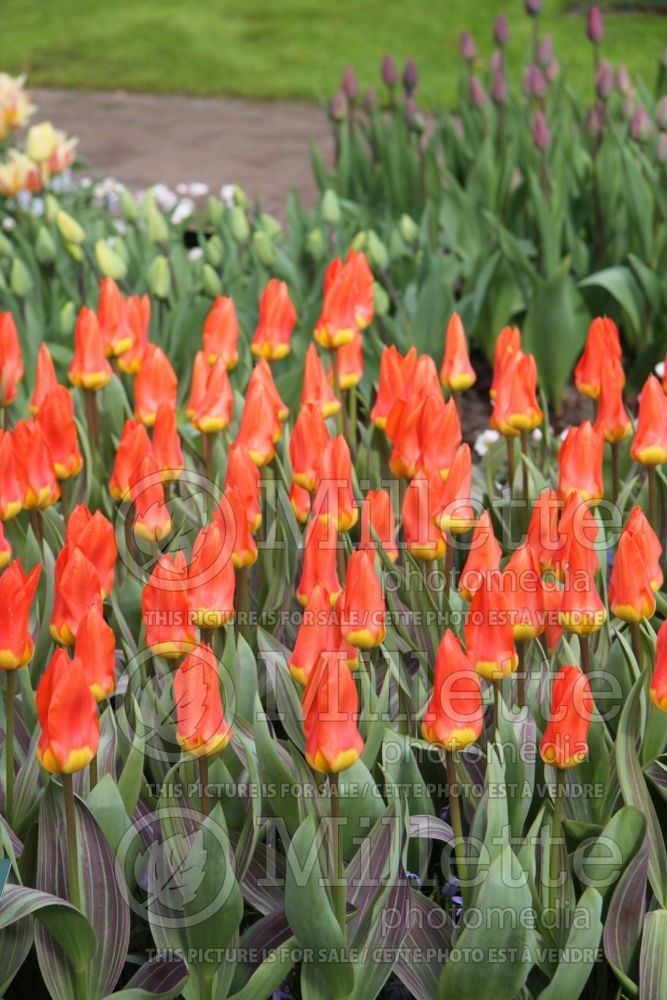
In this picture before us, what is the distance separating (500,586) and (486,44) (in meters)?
8.70

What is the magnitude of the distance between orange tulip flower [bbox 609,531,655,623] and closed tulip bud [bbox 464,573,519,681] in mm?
164

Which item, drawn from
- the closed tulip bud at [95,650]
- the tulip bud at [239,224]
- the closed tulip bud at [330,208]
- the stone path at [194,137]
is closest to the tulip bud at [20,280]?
the tulip bud at [239,224]

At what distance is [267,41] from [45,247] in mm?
7506

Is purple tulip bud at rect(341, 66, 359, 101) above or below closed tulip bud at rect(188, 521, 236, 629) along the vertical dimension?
above

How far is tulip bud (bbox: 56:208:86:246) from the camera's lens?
10.6ft

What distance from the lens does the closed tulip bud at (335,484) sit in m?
1.75

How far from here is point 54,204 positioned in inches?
148

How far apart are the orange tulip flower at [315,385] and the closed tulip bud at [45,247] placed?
146 cm

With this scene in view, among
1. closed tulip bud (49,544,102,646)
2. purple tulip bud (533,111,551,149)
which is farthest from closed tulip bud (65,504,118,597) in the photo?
purple tulip bud (533,111,551,149)

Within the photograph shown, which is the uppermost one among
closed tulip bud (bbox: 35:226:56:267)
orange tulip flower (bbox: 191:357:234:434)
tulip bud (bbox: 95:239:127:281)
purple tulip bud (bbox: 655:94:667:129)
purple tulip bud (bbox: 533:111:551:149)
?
purple tulip bud (bbox: 655:94:667:129)

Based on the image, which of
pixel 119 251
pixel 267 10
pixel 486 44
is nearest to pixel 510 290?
pixel 119 251

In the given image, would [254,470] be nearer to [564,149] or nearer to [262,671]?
[262,671]

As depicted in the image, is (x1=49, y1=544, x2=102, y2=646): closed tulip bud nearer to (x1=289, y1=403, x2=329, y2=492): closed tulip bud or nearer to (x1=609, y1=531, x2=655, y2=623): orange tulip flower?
(x1=289, y1=403, x2=329, y2=492): closed tulip bud

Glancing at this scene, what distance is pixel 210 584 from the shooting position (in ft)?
5.04
